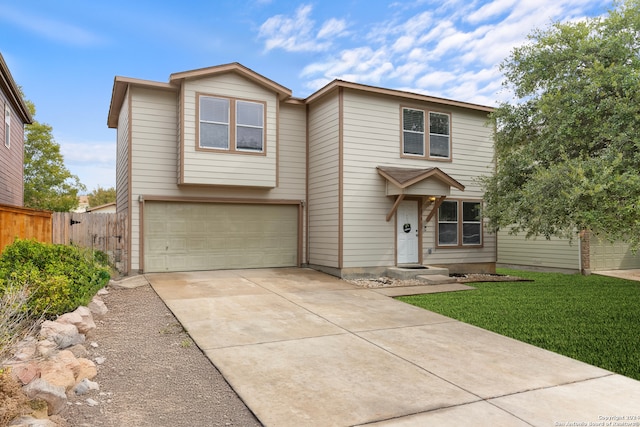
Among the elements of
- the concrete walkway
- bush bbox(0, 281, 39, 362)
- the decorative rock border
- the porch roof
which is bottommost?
the concrete walkway

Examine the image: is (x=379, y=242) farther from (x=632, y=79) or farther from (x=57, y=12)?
(x=57, y=12)

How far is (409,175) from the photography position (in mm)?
11023

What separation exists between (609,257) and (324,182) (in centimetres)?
1051

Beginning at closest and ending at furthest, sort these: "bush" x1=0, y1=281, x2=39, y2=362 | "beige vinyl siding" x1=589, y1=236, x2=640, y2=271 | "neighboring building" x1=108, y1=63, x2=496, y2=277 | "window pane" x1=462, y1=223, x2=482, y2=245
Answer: "bush" x1=0, y1=281, x2=39, y2=362 < "neighboring building" x1=108, y1=63, x2=496, y2=277 < "window pane" x1=462, y1=223, x2=482, y2=245 < "beige vinyl siding" x1=589, y1=236, x2=640, y2=271

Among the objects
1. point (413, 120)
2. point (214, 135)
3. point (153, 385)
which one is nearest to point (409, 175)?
point (413, 120)

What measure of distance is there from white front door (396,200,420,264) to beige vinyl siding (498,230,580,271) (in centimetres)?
455

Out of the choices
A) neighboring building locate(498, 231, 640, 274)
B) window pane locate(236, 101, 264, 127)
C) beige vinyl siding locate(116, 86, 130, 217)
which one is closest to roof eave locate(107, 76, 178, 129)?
beige vinyl siding locate(116, 86, 130, 217)

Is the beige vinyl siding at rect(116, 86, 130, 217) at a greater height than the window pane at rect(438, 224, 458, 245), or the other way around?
the beige vinyl siding at rect(116, 86, 130, 217)

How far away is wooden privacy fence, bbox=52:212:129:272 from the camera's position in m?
10.2

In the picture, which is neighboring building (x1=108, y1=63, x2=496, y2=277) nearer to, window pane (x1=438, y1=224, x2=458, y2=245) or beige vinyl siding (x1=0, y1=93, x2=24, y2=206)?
window pane (x1=438, y1=224, x2=458, y2=245)

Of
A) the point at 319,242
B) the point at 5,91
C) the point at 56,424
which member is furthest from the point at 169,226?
the point at 56,424

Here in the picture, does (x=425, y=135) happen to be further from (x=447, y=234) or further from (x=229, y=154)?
(x=229, y=154)

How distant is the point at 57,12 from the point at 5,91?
149 inches

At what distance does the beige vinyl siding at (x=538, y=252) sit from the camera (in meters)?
13.5
